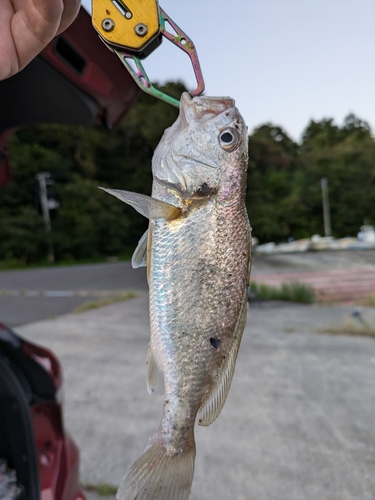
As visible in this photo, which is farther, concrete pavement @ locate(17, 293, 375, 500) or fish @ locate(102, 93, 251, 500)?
concrete pavement @ locate(17, 293, 375, 500)

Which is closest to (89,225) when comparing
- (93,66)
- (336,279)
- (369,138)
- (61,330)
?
(336,279)

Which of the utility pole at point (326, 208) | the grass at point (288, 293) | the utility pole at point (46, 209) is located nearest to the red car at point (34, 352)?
the grass at point (288, 293)

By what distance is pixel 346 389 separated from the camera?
401 centimetres

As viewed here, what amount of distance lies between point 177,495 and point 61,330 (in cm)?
602

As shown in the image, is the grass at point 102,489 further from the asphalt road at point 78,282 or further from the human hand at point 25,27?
the asphalt road at point 78,282

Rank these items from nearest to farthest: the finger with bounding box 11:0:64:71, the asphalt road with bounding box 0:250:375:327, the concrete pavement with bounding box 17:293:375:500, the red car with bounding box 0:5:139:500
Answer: the finger with bounding box 11:0:64:71 < the red car with bounding box 0:5:139:500 < the concrete pavement with bounding box 17:293:375:500 < the asphalt road with bounding box 0:250:375:327

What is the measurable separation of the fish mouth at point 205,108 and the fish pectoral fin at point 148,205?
0.25 metres

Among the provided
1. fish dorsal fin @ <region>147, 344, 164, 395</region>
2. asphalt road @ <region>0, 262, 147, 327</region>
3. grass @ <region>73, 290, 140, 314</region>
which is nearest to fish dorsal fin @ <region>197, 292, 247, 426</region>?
fish dorsal fin @ <region>147, 344, 164, 395</region>

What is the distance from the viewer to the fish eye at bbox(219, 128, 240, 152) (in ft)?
→ 3.34

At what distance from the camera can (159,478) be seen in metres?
0.88

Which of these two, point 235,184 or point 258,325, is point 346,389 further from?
point 235,184

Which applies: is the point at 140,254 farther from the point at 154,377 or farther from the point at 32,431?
the point at 32,431

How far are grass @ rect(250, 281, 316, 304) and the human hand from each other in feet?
27.2

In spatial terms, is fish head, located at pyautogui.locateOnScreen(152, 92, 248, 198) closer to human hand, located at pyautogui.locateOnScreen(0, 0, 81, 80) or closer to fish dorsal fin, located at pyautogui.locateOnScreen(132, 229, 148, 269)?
fish dorsal fin, located at pyautogui.locateOnScreen(132, 229, 148, 269)
